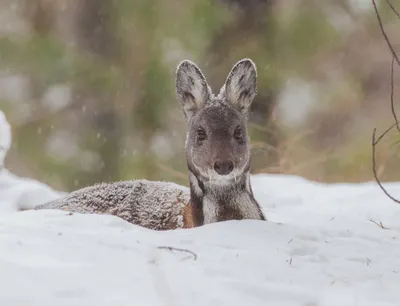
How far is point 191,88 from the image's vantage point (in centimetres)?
550

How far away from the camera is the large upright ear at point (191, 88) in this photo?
215 inches

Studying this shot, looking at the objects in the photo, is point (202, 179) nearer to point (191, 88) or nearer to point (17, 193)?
point (191, 88)

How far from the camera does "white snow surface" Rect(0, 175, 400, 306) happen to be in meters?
2.96

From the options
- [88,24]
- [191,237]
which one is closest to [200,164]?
[191,237]

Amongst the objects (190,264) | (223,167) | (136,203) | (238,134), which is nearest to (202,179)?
(223,167)

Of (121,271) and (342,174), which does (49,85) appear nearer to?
(342,174)

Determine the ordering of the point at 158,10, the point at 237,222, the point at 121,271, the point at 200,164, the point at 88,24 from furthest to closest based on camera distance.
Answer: the point at 88,24 < the point at 158,10 < the point at 200,164 < the point at 237,222 < the point at 121,271

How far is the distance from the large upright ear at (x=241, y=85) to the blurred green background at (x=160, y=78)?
3460 millimetres

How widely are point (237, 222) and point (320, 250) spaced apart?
60cm

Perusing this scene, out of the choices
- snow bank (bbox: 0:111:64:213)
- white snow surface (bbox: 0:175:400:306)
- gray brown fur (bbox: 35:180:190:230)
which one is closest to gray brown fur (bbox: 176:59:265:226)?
gray brown fur (bbox: 35:180:190:230)

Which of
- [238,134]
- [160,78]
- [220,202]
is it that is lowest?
[220,202]

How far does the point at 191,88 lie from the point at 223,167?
2.68 feet

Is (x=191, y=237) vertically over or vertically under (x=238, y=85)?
under

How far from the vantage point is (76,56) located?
9.99 m
